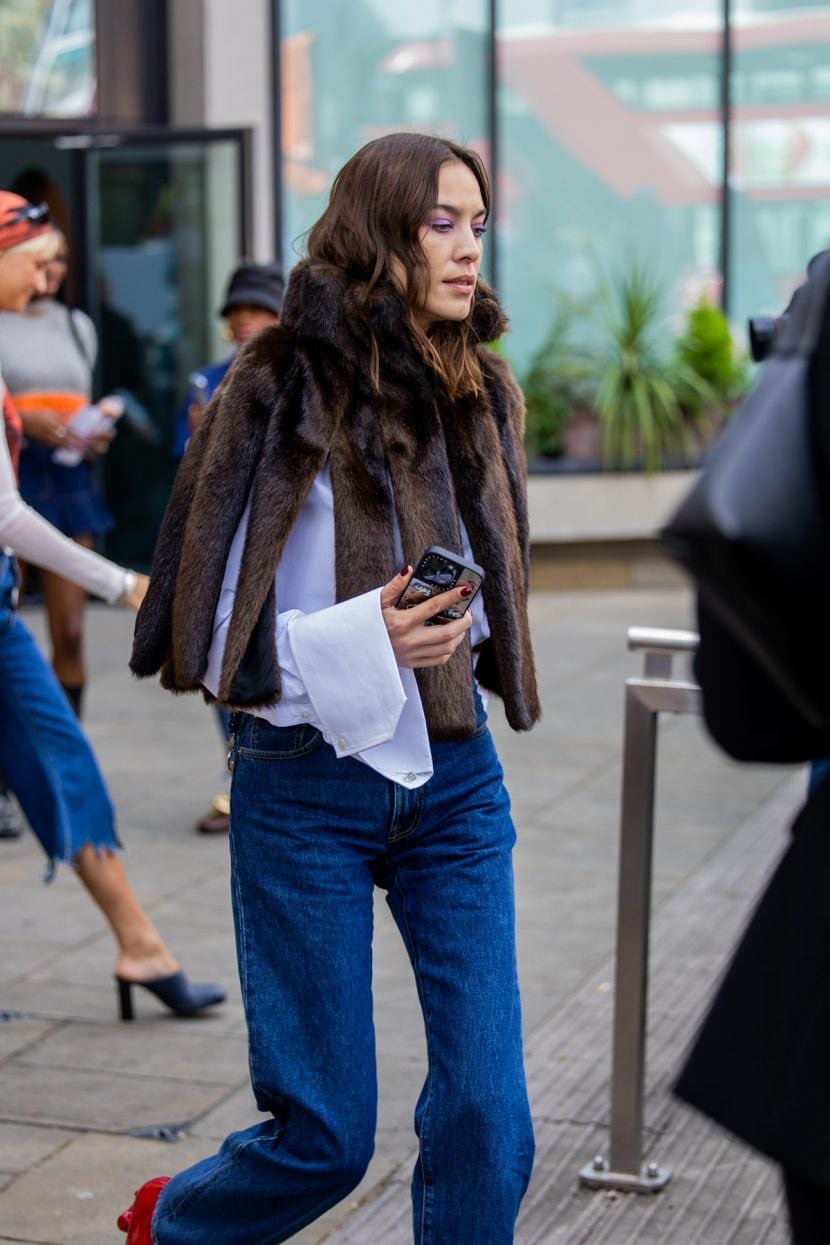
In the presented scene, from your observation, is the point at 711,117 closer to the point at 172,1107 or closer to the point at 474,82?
the point at 474,82

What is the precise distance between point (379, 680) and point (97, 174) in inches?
371

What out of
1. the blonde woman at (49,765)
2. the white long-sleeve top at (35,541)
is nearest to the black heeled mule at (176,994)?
the blonde woman at (49,765)

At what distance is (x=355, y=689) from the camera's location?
2.59 m

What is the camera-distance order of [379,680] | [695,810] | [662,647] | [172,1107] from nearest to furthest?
1. [379,680]
2. [662,647]
3. [172,1107]
4. [695,810]

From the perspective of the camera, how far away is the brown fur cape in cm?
265

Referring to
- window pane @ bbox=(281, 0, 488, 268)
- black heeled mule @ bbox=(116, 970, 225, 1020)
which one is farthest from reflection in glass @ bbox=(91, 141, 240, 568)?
black heeled mule @ bbox=(116, 970, 225, 1020)

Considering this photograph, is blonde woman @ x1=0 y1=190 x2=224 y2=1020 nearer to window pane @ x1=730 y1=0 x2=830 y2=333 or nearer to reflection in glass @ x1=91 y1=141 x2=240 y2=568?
reflection in glass @ x1=91 y1=141 x2=240 y2=568

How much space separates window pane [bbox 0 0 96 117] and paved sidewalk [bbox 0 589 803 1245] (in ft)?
15.9

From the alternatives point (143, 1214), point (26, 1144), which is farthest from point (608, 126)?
point (143, 1214)

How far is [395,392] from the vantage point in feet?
9.03

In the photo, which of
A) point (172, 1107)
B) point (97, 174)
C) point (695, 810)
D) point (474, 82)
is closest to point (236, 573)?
point (172, 1107)

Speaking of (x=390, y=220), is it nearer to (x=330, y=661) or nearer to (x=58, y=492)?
(x=330, y=661)

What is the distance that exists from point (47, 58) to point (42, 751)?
7.98 m

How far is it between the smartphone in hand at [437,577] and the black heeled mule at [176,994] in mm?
2195
